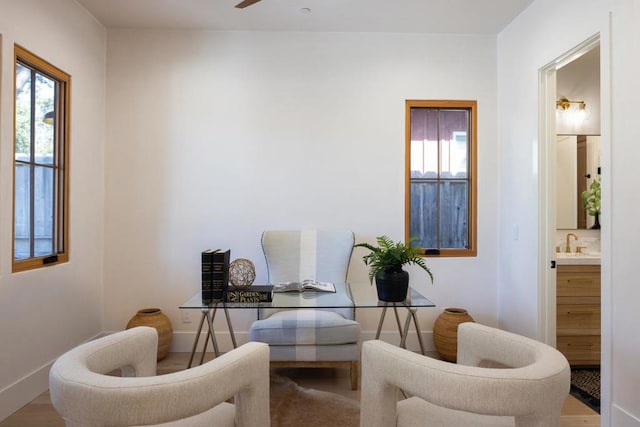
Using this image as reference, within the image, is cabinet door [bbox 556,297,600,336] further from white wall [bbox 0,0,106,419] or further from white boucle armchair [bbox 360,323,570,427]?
white wall [bbox 0,0,106,419]

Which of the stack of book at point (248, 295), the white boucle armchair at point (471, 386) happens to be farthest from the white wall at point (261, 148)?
the white boucle armchair at point (471, 386)

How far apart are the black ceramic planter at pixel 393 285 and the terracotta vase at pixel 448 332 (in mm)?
1022

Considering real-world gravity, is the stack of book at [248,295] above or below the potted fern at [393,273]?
below

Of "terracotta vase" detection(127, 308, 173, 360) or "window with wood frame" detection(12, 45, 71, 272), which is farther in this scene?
"terracotta vase" detection(127, 308, 173, 360)

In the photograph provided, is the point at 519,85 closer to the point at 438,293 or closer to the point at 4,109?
the point at 438,293

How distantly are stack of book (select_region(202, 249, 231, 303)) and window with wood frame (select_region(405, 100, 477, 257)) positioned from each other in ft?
5.78

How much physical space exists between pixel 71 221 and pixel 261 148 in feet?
5.13

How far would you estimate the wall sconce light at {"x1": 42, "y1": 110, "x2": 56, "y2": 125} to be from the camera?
2722 mm

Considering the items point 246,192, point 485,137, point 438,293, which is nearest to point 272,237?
point 246,192

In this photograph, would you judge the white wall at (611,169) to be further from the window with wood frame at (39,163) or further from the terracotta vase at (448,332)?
the window with wood frame at (39,163)

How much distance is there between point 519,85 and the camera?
3.06m

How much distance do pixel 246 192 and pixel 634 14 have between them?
2.75m

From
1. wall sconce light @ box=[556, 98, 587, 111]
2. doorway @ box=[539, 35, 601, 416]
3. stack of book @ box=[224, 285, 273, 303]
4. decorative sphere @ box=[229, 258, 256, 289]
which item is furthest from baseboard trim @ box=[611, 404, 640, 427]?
wall sconce light @ box=[556, 98, 587, 111]

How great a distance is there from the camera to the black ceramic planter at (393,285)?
2246 mm
